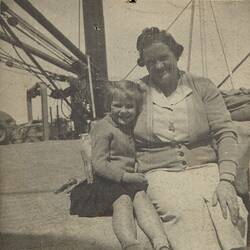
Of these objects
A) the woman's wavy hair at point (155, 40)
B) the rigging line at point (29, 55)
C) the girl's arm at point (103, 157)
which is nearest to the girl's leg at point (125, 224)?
the girl's arm at point (103, 157)

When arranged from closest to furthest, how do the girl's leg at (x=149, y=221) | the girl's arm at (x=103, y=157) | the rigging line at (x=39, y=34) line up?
the girl's leg at (x=149, y=221), the girl's arm at (x=103, y=157), the rigging line at (x=39, y=34)

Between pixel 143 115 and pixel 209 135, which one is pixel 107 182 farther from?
pixel 209 135

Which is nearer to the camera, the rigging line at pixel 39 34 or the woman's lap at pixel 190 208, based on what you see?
the woman's lap at pixel 190 208

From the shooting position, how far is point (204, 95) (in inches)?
111

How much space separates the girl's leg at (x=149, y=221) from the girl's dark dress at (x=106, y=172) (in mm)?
46

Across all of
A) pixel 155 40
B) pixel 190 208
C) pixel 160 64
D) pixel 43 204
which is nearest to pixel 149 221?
pixel 190 208

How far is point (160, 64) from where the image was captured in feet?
9.24

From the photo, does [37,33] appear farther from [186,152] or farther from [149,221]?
[149,221]

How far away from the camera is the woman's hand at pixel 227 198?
2.66 meters

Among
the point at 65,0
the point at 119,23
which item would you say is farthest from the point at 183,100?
the point at 65,0

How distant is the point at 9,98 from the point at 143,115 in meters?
0.67

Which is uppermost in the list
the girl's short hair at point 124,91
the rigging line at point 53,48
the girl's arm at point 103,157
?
the rigging line at point 53,48

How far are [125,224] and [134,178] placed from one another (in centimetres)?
24

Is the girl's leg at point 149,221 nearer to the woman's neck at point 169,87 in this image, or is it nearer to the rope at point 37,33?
the woman's neck at point 169,87
